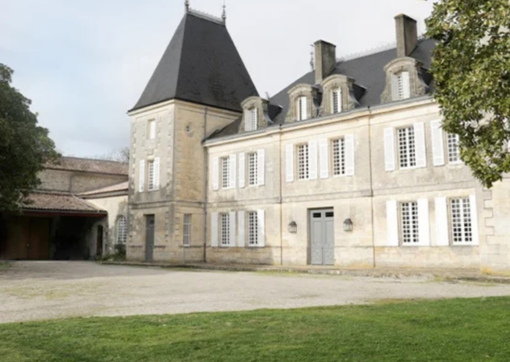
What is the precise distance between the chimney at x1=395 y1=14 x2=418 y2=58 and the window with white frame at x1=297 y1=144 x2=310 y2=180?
527 centimetres

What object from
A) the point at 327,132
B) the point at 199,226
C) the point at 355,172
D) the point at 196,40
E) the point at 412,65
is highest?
the point at 196,40

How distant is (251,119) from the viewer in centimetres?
2306

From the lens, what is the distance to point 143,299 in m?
9.26

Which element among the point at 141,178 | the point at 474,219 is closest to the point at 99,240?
the point at 141,178

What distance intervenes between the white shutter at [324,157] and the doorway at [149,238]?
899 cm

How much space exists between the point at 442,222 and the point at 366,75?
7821 millimetres

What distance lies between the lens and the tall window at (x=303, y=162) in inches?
807

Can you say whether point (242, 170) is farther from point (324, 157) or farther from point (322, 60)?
point (322, 60)

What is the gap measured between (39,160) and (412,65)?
44.6 ft

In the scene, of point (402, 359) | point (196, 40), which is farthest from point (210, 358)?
point (196, 40)

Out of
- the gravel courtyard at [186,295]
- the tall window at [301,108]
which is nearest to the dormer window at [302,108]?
the tall window at [301,108]

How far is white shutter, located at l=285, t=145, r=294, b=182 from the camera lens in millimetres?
20719

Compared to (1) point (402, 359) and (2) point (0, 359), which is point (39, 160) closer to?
(2) point (0, 359)

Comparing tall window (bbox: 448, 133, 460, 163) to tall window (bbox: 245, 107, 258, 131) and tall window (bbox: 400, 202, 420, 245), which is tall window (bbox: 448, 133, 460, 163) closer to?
tall window (bbox: 400, 202, 420, 245)
